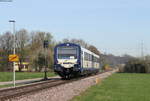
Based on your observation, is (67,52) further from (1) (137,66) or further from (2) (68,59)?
(1) (137,66)

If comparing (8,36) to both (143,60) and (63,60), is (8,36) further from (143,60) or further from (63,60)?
(63,60)

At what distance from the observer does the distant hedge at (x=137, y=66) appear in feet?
269

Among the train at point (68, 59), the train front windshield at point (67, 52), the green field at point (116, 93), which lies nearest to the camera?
the green field at point (116, 93)

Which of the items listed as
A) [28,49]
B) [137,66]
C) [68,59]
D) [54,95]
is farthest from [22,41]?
[54,95]

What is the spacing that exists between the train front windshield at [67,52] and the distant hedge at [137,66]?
47759 millimetres

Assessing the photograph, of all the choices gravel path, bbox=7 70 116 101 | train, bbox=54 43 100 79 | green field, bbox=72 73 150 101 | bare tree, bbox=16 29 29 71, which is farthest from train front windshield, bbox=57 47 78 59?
bare tree, bbox=16 29 29 71

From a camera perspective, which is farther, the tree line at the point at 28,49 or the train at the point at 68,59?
the tree line at the point at 28,49

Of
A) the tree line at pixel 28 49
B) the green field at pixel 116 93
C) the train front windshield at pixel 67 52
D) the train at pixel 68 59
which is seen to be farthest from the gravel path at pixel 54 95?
the tree line at pixel 28 49

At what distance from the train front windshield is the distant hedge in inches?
1880

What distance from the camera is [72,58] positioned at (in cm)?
3716

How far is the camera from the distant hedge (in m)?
82.1

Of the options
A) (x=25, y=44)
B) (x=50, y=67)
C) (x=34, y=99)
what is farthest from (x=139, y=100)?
(x=25, y=44)

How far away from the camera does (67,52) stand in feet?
122

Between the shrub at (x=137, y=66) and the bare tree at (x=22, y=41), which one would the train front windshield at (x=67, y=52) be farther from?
the bare tree at (x=22, y=41)
